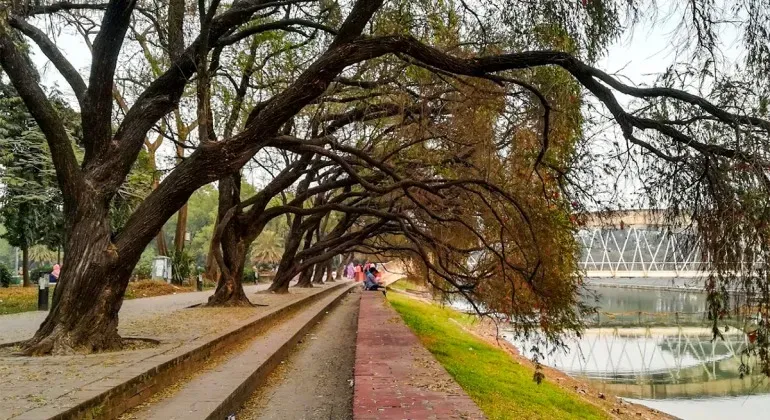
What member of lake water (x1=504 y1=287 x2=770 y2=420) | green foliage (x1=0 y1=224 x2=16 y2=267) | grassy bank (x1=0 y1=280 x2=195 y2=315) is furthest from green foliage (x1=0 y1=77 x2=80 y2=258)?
green foliage (x1=0 y1=224 x2=16 y2=267)

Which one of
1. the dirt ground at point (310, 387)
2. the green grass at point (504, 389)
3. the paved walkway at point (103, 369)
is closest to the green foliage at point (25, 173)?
the paved walkway at point (103, 369)

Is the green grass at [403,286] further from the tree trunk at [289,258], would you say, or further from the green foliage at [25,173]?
the green foliage at [25,173]

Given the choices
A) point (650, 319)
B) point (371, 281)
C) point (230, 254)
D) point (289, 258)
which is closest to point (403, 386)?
point (230, 254)

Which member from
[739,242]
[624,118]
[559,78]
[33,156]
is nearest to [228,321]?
[559,78]

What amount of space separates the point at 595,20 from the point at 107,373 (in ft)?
18.4

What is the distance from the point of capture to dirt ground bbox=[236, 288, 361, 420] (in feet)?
19.6

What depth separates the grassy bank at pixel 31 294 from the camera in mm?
14837

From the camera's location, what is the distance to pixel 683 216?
5.49 m

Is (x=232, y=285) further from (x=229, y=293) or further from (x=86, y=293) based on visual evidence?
(x=86, y=293)

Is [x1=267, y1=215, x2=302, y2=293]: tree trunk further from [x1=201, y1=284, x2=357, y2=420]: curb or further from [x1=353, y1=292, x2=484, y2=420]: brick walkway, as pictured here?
[x1=353, y1=292, x2=484, y2=420]: brick walkway

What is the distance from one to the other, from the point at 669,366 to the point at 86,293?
69.9ft

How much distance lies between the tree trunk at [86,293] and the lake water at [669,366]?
23.3 ft

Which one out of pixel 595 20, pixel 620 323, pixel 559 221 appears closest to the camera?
pixel 595 20

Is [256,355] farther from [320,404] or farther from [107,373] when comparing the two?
[107,373]
